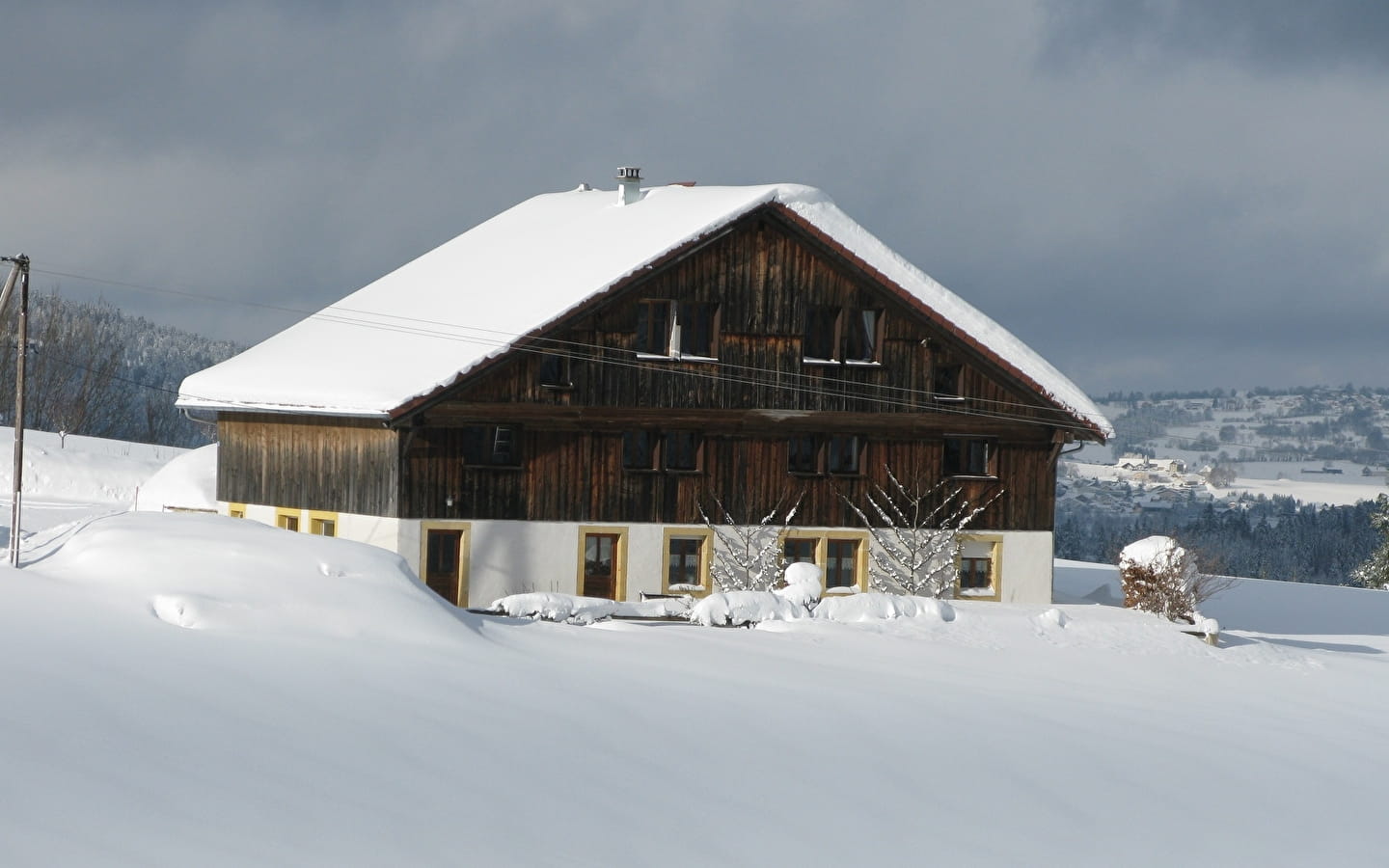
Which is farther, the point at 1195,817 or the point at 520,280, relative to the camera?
the point at 520,280

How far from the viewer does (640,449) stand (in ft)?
105

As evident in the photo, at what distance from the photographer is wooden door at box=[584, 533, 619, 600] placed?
31.6m

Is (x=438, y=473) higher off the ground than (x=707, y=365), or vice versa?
(x=707, y=365)

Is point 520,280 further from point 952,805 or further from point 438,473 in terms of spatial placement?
point 952,805

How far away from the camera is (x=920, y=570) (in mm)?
33219

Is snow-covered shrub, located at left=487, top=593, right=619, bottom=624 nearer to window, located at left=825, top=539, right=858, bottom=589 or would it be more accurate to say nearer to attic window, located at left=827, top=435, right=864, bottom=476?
window, located at left=825, top=539, right=858, bottom=589

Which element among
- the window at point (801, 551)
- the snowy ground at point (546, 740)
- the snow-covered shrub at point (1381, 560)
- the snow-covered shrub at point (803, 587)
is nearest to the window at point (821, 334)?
the window at point (801, 551)

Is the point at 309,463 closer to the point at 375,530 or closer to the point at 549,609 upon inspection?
the point at 375,530

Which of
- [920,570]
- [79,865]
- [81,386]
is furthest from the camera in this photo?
[81,386]

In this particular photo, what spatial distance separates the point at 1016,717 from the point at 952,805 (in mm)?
4669

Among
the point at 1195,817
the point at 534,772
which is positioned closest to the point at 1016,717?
the point at 1195,817

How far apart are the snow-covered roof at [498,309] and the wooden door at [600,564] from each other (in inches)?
180

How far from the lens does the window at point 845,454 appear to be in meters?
33.2

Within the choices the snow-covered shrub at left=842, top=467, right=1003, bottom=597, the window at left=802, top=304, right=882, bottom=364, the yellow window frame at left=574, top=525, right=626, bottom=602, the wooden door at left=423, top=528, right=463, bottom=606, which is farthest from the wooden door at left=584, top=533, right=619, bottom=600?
the window at left=802, top=304, right=882, bottom=364
